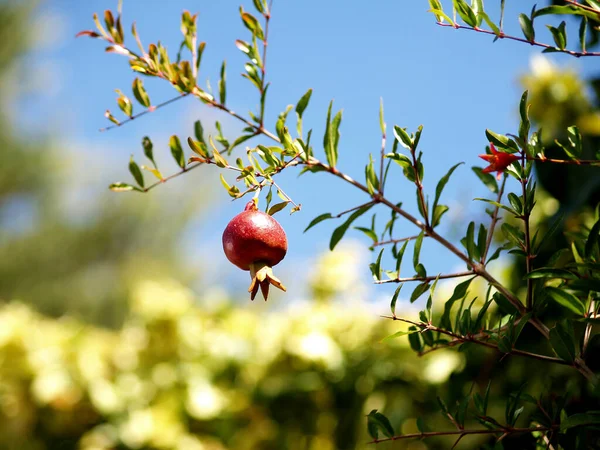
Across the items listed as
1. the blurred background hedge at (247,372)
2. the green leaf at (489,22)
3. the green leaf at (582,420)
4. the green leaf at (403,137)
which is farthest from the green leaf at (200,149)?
the blurred background hedge at (247,372)

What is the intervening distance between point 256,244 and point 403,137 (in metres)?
0.17

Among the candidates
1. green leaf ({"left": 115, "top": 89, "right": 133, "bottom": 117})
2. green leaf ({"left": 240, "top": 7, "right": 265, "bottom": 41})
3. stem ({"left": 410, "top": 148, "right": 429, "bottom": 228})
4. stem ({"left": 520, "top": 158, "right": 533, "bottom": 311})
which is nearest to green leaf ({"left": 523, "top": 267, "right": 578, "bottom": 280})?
stem ({"left": 520, "top": 158, "right": 533, "bottom": 311})

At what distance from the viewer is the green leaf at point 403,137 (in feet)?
1.82

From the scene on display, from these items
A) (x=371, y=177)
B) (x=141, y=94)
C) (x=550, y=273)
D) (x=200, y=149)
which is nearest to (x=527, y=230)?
(x=550, y=273)

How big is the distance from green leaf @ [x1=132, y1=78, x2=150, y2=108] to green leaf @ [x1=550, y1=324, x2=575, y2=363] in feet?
1.58

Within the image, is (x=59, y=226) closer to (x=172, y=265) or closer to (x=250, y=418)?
(x=172, y=265)

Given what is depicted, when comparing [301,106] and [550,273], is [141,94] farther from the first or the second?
[550,273]

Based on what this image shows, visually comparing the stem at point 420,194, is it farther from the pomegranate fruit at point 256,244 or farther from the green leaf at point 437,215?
the pomegranate fruit at point 256,244

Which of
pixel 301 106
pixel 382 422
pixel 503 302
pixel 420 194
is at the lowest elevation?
pixel 382 422

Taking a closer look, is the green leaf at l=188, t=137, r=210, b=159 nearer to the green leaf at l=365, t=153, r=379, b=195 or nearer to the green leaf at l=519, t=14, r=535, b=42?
the green leaf at l=365, t=153, r=379, b=195

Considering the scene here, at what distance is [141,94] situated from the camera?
68 centimetres

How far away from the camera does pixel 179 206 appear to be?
9.32 metres

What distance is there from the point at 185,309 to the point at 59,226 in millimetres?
7545

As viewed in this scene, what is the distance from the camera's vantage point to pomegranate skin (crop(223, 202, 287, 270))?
52 centimetres
